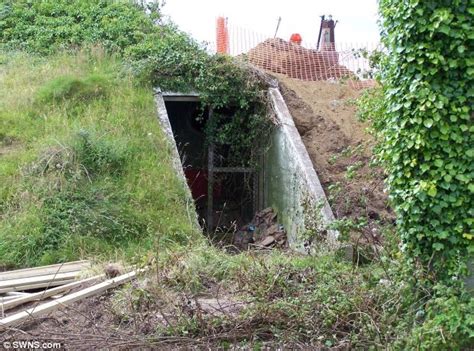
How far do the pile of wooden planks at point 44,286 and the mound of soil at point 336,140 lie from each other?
158 inches

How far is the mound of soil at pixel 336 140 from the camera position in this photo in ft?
33.0

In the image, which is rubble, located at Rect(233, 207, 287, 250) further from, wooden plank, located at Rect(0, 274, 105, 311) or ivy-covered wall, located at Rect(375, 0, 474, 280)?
ivy-covered wall, located at Rect(375, 0, 474, 280)

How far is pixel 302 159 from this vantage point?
35.2 ft

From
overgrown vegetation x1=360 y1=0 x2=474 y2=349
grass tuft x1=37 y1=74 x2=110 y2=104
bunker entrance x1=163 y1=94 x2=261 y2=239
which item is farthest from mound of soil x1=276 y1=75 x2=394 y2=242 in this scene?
grass tuft x1=37 y1=74 x2=110 y2=104

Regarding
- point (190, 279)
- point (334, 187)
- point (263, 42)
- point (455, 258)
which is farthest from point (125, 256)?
point (263, 42)

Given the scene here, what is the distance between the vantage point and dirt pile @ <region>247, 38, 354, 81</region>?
14.0 metres

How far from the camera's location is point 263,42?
563 inches

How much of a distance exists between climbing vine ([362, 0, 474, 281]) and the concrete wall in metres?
2.47

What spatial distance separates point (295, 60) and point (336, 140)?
320 cm

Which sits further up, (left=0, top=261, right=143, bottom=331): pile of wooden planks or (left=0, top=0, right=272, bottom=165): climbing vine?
(left=0, top=0, right=272, bottom=165): climbing vine

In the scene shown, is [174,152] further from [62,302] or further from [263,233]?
[62,302]

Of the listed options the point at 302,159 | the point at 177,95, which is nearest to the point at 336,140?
the point at 302,159

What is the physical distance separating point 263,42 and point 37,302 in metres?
9.10

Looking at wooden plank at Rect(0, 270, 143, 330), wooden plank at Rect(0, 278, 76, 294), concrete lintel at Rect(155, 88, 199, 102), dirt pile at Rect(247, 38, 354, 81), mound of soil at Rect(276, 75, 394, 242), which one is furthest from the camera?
dirt pile at Rect(247, 38, 354, 81)
